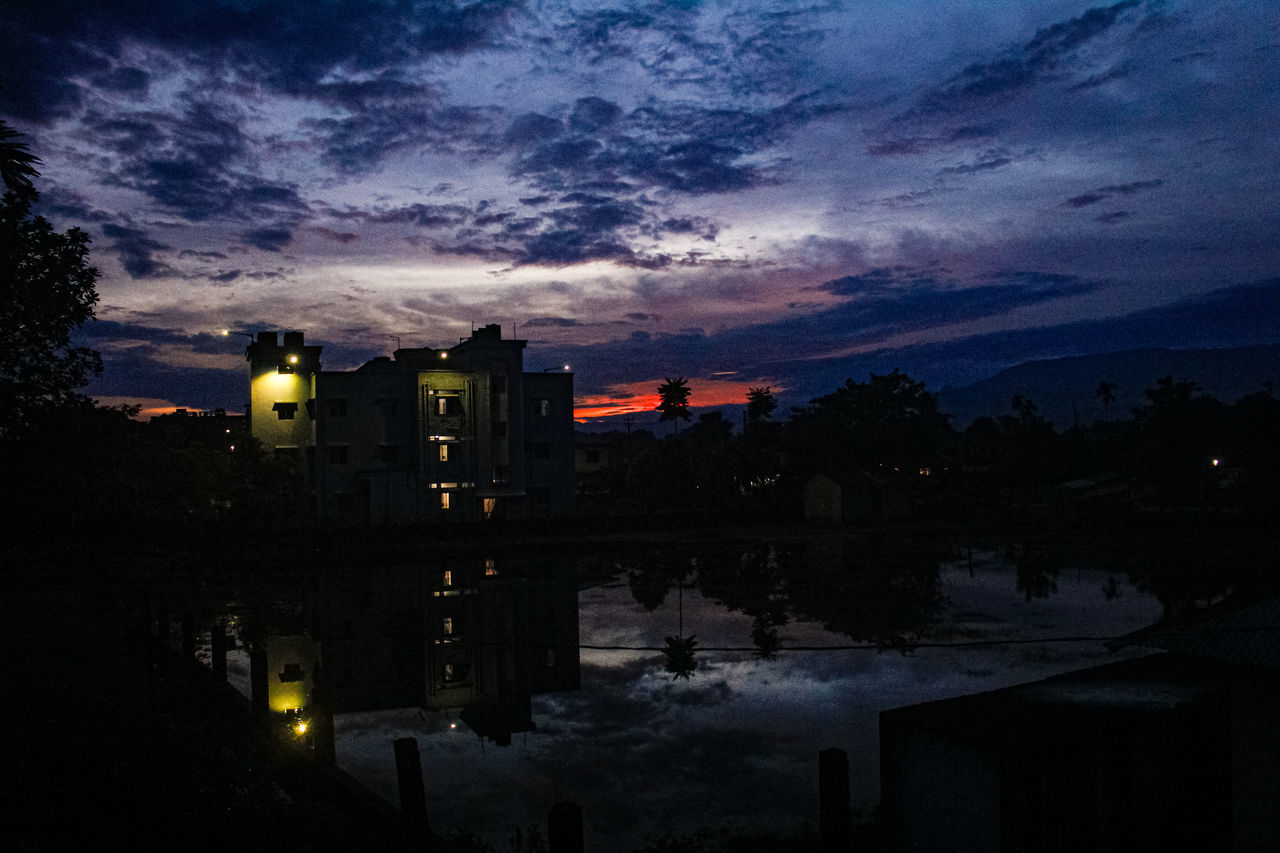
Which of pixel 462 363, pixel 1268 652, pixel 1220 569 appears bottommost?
pixel 1220 569

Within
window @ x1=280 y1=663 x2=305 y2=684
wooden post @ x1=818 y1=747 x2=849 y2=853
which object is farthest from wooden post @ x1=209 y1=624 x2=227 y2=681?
wooden post @ x1=818 y1=747 x2=849 y2=853

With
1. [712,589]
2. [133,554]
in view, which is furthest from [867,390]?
[133,554]

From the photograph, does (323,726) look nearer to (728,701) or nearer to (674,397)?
(728,701)

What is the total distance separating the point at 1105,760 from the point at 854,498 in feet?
168

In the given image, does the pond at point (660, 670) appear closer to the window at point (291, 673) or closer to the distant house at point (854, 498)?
the window at point (291, 673)

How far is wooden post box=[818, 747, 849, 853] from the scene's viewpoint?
31.6 feet

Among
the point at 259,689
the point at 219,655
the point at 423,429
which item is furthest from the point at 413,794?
the point at 423,429

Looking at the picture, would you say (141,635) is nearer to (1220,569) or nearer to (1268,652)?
(1268,652)

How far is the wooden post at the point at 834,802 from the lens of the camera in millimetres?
9617

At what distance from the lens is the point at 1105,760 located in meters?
9.08

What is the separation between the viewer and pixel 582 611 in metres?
29.4

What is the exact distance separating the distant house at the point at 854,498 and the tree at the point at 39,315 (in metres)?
43.6

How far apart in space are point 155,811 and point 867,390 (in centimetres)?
10385

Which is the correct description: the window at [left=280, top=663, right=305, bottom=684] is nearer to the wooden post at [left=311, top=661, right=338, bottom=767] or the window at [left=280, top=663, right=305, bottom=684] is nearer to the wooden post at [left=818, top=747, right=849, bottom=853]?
the wooden post at [left=311, top=661, right=338, bottom=767]
